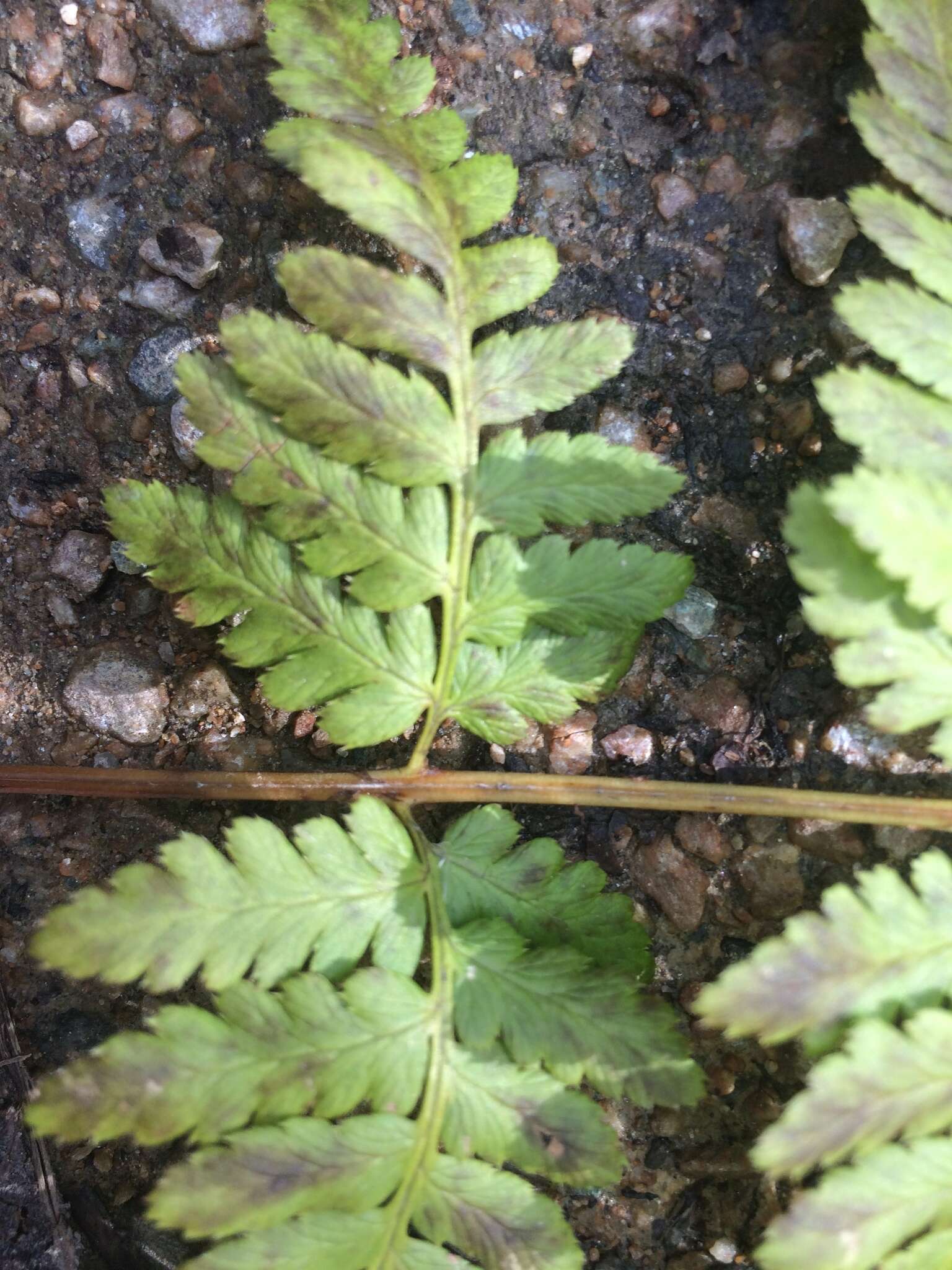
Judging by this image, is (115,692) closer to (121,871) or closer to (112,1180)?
(121,871)

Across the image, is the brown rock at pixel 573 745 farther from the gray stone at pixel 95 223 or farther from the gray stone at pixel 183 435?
the gray stone at pixel 95 223

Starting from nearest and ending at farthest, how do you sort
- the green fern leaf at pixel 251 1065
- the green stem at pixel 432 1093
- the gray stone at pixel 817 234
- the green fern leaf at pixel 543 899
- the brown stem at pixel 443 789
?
the green fern leaf at pixel 251 1065 → the green stem at pixel 432 1093 → the green fern leaf at pixel 543 899 → the brown stem at pixel 443 789 → the gray stone at pixel 817 234

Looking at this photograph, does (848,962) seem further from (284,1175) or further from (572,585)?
(284,1175)

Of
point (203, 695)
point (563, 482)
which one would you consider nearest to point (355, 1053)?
point (203, 695)

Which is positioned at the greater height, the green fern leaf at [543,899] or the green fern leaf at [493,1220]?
the green fern leaf at [543,899]

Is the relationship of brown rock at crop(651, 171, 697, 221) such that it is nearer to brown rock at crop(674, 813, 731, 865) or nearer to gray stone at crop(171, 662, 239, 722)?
brown rock at crop(674, 813, 731, 865)

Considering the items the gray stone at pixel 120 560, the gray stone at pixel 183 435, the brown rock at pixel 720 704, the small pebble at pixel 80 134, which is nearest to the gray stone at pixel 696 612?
the brown rock at pixel 720 704

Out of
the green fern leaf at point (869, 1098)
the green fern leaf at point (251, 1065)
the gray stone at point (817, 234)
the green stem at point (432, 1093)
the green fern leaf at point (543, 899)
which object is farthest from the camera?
the gray stone at point (817, 234)

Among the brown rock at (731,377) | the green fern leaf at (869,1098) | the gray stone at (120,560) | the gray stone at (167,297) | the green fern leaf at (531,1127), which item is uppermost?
the brown rock at (731,377)
